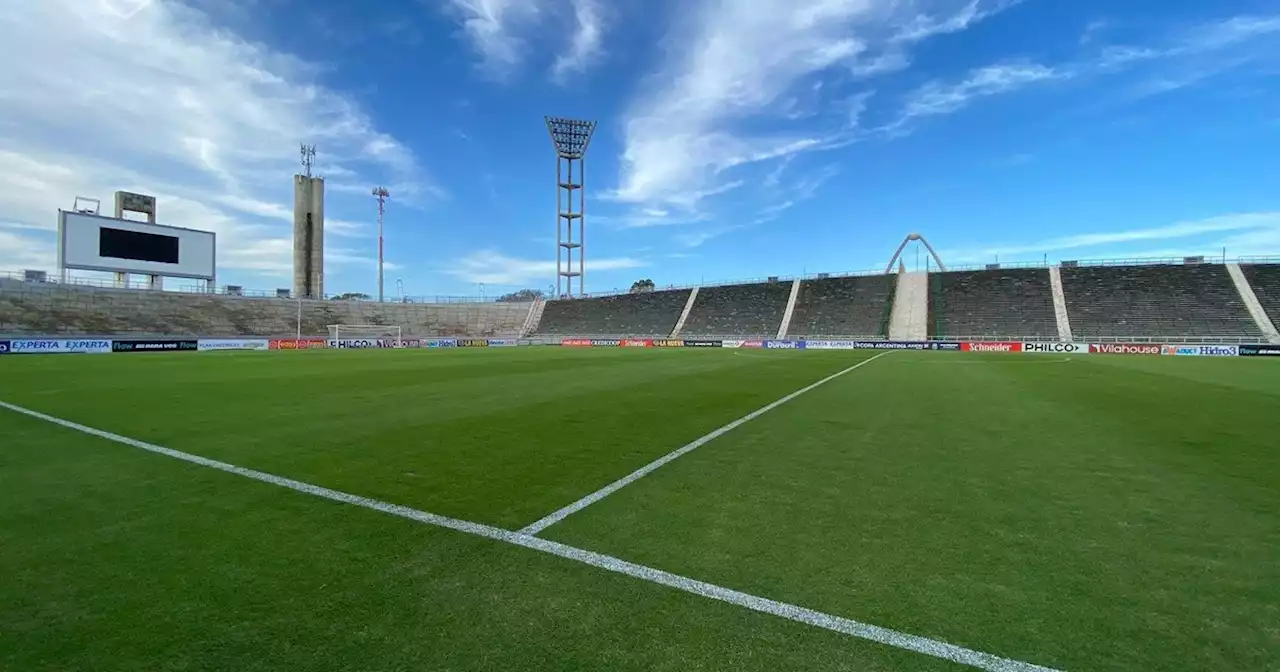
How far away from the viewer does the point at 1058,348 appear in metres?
41.6

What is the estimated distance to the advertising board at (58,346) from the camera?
110 ft

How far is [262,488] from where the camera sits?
5.36 meters

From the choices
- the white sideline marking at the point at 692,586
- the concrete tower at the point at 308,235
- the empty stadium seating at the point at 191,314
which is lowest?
the white sideline marking at the point at 692,586

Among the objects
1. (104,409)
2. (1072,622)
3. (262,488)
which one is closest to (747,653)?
(1072,622)

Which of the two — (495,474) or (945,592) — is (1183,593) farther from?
(495,474)

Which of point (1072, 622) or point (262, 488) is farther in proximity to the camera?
point (262, 488)

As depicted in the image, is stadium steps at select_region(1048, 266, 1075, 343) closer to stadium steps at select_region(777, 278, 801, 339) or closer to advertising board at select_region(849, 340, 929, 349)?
advertising board at select_region(849, 340, 929, 349)

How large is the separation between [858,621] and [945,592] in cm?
70

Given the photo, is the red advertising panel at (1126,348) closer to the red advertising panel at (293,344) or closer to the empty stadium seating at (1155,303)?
the empty stadium seating at (1155,303)

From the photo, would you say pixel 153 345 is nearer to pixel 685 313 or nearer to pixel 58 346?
pixel 58 346

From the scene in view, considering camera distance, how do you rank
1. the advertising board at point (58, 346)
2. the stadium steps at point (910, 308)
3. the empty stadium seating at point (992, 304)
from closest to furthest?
the advertising board at point (58, 346)
the empty stadium seating at point (992, 304)
the stadium steps at point (910, 308)

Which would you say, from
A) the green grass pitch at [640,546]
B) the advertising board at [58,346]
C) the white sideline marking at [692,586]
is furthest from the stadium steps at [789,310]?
the white sideline marking at [692,586]

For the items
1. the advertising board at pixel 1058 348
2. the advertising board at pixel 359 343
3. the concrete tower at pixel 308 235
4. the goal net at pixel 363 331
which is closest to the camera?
the advertising board at pixel 1058 348

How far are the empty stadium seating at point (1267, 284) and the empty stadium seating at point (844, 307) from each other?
26.2 m
